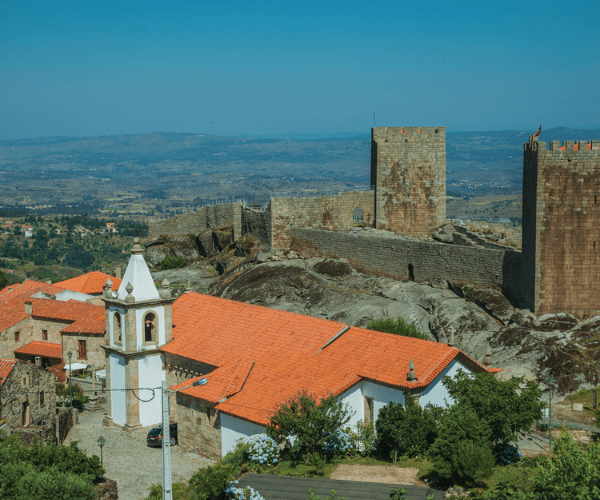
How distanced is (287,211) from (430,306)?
1511 centimetres

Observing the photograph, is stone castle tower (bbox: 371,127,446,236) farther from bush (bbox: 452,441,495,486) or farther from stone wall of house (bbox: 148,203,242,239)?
bush (bbox: 452,441,495,486)

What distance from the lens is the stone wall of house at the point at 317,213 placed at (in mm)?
53250

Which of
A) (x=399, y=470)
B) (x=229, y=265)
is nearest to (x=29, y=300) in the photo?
(x=229, y=265)

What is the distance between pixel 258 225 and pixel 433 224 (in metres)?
12.1

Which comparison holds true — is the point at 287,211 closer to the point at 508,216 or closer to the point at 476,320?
the point at 476,320

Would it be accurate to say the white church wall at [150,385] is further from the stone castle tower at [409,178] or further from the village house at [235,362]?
the stone castle tower at [409,178]

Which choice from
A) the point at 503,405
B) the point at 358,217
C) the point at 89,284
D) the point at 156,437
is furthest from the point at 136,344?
the point at 89,284

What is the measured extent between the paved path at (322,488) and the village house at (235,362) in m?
3.30

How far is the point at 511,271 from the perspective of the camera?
129 ft

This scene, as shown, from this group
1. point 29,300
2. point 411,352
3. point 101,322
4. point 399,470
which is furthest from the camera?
point 29,300

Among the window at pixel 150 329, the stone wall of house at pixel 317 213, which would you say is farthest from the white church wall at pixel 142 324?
the stone wall of house at pixel 317 213

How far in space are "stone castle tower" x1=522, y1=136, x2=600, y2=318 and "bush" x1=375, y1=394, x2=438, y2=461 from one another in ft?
40.3

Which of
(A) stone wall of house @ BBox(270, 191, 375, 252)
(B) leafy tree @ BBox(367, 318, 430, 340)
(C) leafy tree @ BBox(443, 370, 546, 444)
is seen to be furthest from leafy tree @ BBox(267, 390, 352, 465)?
(A) stone wall of house @ BBox(270, 191, 375, 252)

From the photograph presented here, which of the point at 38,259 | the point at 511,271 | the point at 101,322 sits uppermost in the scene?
the point at 511,271
